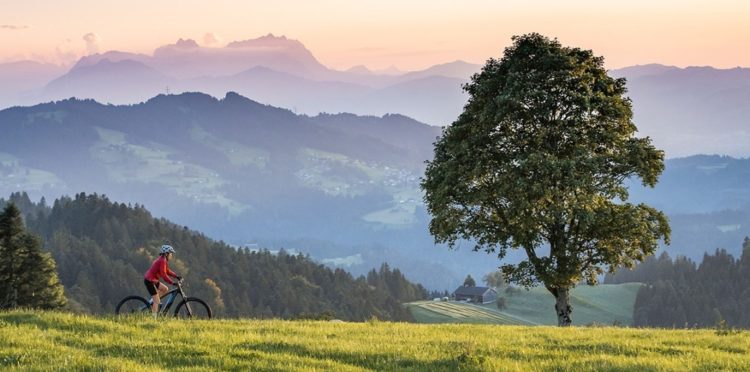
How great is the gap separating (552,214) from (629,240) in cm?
603

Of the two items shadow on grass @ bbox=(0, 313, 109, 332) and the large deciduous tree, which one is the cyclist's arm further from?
the large deciduous tree

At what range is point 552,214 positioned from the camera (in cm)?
3669

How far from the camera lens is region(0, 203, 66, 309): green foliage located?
214 feet

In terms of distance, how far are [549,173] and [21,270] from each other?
54.2m

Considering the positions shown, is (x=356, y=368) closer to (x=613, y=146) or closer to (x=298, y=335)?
(x=298, y=335)

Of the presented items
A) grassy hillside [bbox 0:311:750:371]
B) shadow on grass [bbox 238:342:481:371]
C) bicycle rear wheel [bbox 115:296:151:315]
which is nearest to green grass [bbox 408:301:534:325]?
bicycle rear wheel [bbox 115:296:151:315]

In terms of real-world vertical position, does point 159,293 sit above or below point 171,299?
above

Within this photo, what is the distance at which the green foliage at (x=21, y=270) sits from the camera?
214 ft

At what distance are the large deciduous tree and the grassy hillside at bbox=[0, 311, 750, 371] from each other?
13094 millimetres

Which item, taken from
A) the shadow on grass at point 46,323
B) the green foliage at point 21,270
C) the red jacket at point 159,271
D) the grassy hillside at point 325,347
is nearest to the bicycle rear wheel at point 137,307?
the red jacket at point 159,271

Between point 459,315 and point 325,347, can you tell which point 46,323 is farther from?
point 459,315

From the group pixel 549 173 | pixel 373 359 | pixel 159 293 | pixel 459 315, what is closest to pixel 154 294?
pixel 159 293

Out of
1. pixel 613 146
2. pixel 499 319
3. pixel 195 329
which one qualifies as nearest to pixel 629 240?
pixel 613 146

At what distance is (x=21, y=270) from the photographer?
67.2 metres
